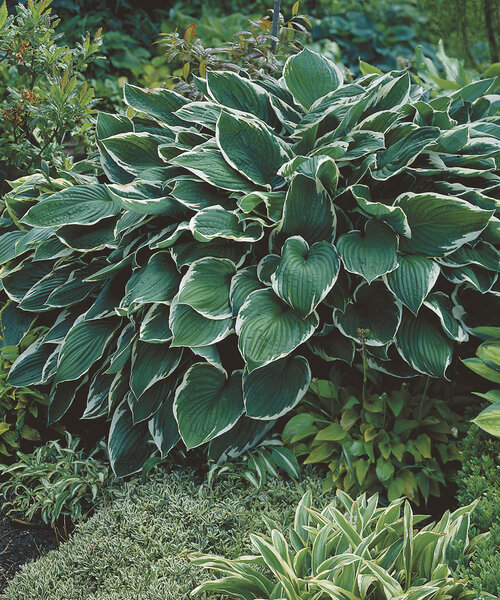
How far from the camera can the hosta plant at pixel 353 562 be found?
1.57m

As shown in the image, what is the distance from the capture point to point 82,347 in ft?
8.46

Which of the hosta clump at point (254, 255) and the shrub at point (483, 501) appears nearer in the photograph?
the shrub at point (483, 501)

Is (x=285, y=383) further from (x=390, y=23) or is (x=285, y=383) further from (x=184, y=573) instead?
(x=390, y=23)

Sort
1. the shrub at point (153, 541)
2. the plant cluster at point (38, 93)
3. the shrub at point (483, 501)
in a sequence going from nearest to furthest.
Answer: the shrub at point (483, 501), the shrub at point (153, 541), the plant cluster at point (38, 93)

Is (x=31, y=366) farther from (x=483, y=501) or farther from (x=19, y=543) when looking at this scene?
(x=483, y=501)

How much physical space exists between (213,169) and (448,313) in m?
1.02

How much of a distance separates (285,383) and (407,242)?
678mm

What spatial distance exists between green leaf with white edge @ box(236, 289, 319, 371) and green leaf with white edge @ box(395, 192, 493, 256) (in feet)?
1.58

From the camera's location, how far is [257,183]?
2.49 meters

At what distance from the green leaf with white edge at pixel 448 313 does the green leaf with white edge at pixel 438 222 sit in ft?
0.57

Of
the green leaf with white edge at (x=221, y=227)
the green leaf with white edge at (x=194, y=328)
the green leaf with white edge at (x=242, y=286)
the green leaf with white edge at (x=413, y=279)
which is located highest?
the green leaf with white edge at (x=221, y=227)

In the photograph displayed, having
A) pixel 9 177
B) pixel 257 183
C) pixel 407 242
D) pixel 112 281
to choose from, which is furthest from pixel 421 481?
pixel 9 177

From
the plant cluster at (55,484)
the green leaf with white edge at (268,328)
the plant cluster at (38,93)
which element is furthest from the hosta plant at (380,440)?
the plant cluster at (38,93)

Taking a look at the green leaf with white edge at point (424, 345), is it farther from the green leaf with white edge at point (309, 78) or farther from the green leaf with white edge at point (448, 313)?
the green leaf with white edge at point (309, 78)
